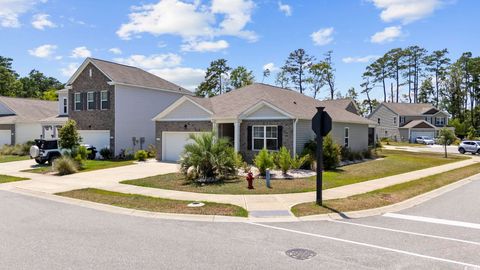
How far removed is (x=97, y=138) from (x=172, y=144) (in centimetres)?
828

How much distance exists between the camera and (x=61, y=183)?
56.4 feet

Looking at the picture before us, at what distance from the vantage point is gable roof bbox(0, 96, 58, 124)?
39.3m

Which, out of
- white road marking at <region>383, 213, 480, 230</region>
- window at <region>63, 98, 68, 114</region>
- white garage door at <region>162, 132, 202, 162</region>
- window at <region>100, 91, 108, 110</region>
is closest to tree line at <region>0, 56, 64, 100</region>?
window at <region>63, 98, 68, 114</region>

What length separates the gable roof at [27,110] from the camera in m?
39.3

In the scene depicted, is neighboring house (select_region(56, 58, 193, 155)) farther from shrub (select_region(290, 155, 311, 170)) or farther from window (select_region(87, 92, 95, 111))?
shrub (select_region(290, 155, 311, 170))

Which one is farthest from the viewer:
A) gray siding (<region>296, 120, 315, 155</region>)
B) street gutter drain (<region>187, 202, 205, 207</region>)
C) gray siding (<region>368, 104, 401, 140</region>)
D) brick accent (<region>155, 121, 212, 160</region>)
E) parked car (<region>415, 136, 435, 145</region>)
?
gray siding (<region>368, 104, 401, 140</region>)

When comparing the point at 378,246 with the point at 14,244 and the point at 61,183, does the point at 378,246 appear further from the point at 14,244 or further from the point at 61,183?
the point at 61,183

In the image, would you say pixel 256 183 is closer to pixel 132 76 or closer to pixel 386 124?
pixel 132 76

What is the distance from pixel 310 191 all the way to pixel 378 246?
679 cm

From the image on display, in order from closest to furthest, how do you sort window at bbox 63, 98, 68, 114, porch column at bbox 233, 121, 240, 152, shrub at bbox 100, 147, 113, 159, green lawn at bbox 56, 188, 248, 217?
1. green lawn at bbox 56, 188, 248, 217
2. porch column at bbox 233, 121, 240, 152
3. shrub at bbox 100, 147, 113, 159
4. window at bbox 63, 98, 68, 114

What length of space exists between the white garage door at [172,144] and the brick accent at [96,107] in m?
5.30

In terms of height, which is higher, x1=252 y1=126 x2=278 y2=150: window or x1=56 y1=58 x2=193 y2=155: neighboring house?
x1=56 y1=58 x2=193 y2=155: neighboring house

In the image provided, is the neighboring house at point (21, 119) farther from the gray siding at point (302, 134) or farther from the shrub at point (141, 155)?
the gray siding at point (302, 134)

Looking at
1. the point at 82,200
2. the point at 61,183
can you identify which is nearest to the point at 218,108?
the point at 61,183
